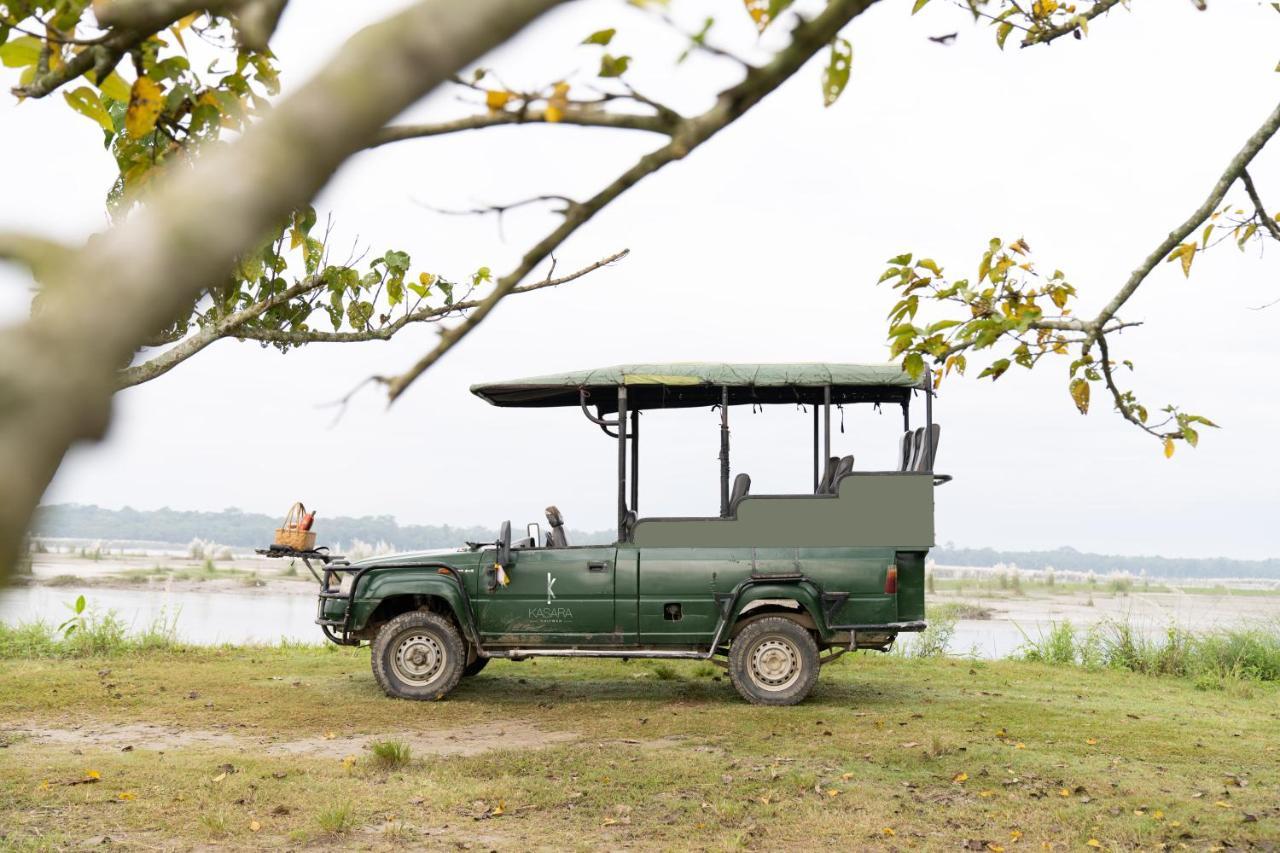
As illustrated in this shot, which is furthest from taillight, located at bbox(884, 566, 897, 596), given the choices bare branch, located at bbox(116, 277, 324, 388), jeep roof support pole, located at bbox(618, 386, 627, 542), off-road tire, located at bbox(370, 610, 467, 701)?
bare branch, located at bbox(116, 277, 324, 388)

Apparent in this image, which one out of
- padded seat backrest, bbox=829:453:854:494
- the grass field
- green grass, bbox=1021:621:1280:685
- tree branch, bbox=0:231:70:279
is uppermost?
padded seat backrest, bbox=829:453:854:494

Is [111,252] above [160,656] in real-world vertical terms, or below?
above

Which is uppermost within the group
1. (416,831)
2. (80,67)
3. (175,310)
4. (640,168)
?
(80,67)

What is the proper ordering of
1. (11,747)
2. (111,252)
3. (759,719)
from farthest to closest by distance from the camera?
(759,719) → (11,747) → (111,252)

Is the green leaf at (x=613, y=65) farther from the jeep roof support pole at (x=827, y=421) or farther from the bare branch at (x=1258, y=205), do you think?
the jeep roof support pole at (x=827, y=421)

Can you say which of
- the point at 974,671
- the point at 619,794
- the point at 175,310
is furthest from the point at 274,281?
the point at 974,671

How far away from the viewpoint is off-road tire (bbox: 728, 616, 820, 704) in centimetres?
1079

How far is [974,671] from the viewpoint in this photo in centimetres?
1395

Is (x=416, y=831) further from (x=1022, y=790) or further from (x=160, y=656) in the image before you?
(x=160, y=656)

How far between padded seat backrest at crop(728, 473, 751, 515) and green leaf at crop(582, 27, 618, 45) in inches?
334

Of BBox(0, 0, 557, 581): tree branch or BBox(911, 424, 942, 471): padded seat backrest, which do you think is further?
BBox(911, 424, 942, 471): padded seat backrest

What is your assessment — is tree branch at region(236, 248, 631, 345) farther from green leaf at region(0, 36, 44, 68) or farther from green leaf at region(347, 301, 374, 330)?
green leaf at region(0, 36, 44, 68)

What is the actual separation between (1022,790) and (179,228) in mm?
7272

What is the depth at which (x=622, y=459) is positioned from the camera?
10.8m
